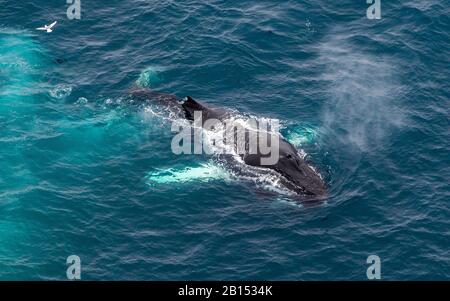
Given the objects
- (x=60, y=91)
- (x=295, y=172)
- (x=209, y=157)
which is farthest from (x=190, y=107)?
(x=60, y=91)

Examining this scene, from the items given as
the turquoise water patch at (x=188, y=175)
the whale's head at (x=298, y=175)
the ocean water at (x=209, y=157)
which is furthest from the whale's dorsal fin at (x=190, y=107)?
the whale's head at (x=298, y=175)

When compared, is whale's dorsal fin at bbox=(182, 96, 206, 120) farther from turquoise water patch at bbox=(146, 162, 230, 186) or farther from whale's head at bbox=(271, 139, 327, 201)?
whale's head at bbox=(271, 139, 327, 201)

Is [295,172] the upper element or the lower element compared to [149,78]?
lower

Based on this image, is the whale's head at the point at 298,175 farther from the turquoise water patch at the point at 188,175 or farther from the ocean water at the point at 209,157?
the turquoise water patch at the point at 188,175

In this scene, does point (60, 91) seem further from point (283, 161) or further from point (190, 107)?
point (283, 161)
